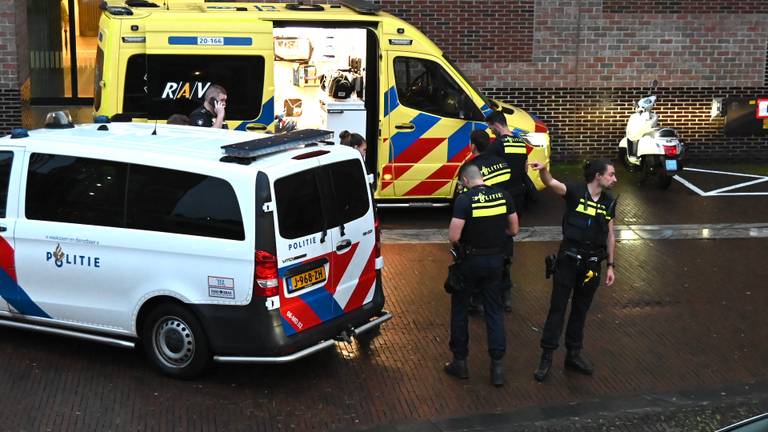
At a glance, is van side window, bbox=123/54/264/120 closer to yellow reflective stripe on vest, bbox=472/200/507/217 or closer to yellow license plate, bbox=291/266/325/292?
yellow license plate, bbox=291/266/325/292

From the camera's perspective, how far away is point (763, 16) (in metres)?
16.3

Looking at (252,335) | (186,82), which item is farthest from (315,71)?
(252,335)

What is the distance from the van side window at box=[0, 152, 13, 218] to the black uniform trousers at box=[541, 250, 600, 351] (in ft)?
13.9

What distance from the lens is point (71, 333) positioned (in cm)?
770

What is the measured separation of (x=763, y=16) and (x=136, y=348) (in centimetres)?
1238

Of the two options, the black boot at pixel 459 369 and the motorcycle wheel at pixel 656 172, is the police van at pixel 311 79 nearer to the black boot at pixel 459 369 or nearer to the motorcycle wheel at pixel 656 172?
the motorcycle wheel at pixel 656 172

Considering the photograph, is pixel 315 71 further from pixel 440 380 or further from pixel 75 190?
pixel 440 380

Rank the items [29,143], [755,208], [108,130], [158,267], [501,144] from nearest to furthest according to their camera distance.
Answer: [158,267] < [29,143] < [108,130] < [501,144] < [755,208]

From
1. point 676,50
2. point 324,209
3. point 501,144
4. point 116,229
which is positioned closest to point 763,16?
point 676,50

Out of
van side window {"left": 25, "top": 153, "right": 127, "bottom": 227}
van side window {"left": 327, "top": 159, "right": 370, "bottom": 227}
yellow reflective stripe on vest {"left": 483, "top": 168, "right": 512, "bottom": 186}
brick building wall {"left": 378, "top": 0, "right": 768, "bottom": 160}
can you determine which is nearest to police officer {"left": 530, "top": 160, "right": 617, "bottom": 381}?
yellow reflective stripe on vest {"left": 483, "top": 168, "right": 512, "bottom": 186}

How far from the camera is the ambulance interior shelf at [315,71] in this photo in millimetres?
12742

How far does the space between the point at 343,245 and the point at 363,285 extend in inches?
18.6

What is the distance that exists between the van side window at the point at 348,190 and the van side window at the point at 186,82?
4553 mm

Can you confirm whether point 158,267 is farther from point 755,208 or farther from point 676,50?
point 676,50
